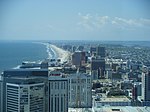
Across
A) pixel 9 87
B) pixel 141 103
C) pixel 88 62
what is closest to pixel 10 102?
pixel 9 87

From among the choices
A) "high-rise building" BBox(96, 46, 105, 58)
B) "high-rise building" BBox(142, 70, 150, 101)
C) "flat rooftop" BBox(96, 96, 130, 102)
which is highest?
"high-rise building" BBox(96, 46, 105, 58)

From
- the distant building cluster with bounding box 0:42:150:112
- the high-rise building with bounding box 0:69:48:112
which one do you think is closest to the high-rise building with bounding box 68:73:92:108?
the distant building cluster with bounding box 0:42:150:112

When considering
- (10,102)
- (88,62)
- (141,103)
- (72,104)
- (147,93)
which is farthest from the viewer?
(88,62)

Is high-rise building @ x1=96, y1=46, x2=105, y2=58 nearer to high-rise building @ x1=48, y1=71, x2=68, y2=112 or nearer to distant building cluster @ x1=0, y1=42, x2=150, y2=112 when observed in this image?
distant building cluster @ x1=0, y1=42, x2=150, y2=112

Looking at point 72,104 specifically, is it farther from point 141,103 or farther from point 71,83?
point 141,103

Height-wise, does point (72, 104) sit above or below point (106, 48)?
below

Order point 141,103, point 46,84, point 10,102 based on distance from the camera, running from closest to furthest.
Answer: point 10,102
point 46,84
point 141,103
